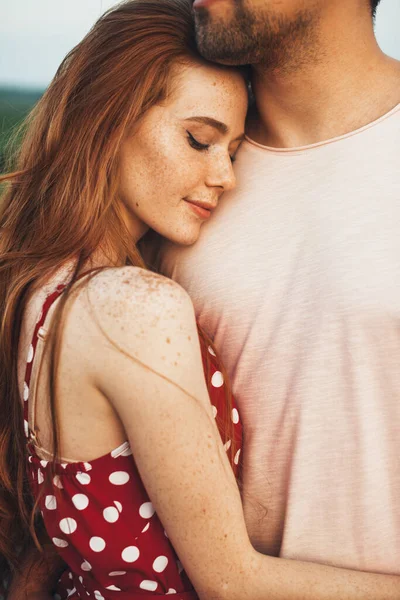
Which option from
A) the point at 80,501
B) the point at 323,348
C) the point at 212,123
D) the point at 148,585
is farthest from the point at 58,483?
the point at 212,123

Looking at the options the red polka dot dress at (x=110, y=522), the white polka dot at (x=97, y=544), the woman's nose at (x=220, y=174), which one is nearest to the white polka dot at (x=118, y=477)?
the red polka dot dress at (x=110, y=522)

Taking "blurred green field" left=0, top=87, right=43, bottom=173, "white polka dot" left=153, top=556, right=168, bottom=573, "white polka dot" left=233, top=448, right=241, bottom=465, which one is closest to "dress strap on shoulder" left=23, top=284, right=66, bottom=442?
"white polka dot" left=153, top=556, right=168, bottom=573

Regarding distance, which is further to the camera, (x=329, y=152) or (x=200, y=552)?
(x=329, y=152)

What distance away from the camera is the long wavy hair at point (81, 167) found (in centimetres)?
125

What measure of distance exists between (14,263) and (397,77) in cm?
96

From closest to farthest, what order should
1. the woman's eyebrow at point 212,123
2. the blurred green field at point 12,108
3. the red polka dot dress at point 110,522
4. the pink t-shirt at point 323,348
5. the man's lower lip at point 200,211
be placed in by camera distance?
the red polka dot dress at point 110,522, the pink t-shirt at point 323,348, the woman's eyebrow at point 212,123, the man's lower lip at point 200,211, the blurred green field at point 12,108

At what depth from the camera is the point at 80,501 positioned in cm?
108

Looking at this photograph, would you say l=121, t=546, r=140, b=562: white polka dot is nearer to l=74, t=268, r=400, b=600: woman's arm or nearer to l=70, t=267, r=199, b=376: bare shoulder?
l=74, t=268, r=400, b=600: woman's arm

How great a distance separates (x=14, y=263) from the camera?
4.17 feet

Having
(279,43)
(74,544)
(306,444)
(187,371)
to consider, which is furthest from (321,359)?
(279,43)

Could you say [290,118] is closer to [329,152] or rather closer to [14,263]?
[329,152]

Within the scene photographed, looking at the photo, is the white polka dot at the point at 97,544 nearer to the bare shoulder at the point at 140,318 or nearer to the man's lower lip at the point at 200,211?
the bare shoulder at the point at 140,318

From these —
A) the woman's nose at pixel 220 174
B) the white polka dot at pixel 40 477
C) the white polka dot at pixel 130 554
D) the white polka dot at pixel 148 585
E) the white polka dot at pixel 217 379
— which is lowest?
the white polka dot at pixel 148 585

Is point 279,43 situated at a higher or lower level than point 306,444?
higher
